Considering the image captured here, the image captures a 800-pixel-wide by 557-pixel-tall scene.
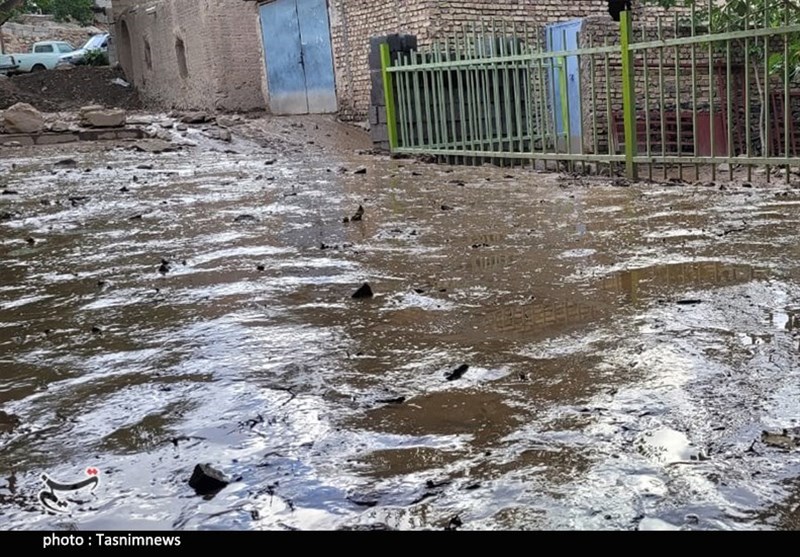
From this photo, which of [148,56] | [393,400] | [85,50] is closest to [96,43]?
[85,50]

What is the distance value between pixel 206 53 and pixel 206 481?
Result: 17.3 metres

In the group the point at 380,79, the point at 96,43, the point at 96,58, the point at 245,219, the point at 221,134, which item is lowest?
the point at 245,219

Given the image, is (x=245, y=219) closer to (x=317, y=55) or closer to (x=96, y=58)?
(x=317, y=55)

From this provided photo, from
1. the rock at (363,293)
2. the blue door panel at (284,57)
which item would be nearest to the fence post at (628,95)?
the rock at (363,293)

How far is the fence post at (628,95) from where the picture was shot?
7.81m

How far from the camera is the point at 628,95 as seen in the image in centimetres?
809

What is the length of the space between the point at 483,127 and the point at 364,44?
16.7 feet

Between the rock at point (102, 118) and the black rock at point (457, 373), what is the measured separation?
39.9 feet

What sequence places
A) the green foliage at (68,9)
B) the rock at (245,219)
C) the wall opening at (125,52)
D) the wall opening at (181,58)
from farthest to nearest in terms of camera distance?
the green foliage at (68,9) < the wall opening at (125,52) < the wall opening at (181,58) < the rock at (245,219)

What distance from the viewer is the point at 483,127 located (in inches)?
410

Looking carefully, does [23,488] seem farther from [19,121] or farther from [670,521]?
[19,121]

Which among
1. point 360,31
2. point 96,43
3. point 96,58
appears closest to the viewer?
point 360,31

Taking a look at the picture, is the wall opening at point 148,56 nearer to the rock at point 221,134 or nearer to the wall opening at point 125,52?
the wall opening at point 125,52
